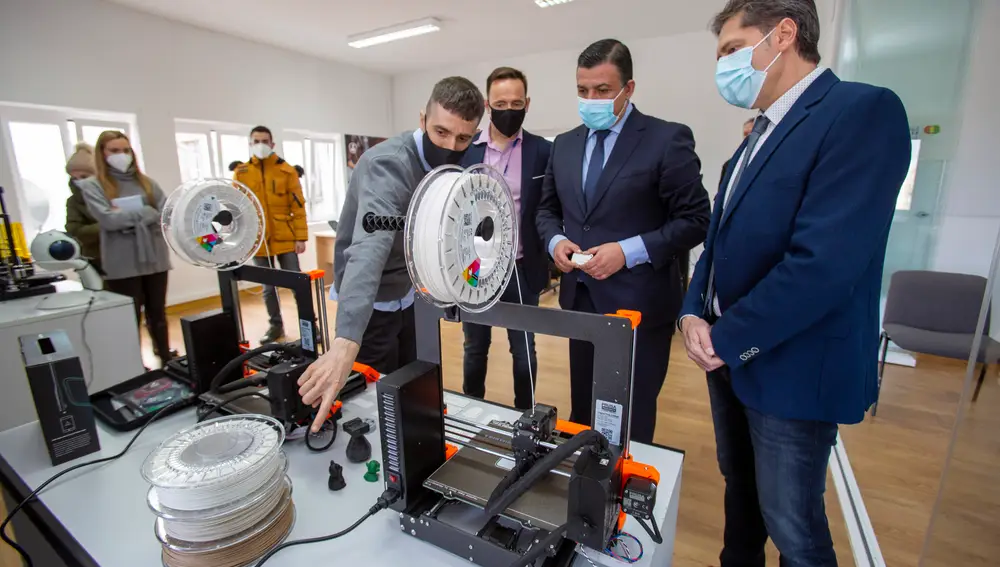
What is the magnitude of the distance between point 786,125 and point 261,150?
145 inches

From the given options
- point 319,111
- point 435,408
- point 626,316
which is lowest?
point 435,408

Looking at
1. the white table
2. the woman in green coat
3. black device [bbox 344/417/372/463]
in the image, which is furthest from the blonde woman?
black device [bbox 344/417/372/463]

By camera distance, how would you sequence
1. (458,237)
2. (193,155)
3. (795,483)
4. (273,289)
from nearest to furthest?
(458,237) < (795,483) < (273,289) < (193,155)

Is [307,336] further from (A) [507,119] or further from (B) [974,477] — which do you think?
(B) [974,477]

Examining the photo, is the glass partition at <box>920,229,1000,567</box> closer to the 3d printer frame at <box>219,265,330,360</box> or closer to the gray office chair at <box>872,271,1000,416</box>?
the gray office chair at <box>872,271,1000,416</box>

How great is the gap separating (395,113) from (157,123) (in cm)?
341

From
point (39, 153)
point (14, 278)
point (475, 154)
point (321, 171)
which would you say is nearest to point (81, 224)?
point (14, 278)

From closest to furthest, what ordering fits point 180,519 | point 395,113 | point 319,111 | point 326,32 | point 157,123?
point 180,519
point 157,123
point 326,32
point 319,111
point 395,113

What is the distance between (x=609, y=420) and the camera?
0.75 m

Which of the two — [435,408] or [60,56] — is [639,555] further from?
[60,56]

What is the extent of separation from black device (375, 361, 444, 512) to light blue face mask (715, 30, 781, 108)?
0.92 meters

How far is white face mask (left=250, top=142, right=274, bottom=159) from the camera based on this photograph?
3.58 m

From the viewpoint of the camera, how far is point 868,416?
246cm

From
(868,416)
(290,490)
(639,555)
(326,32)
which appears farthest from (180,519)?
(326,32)
